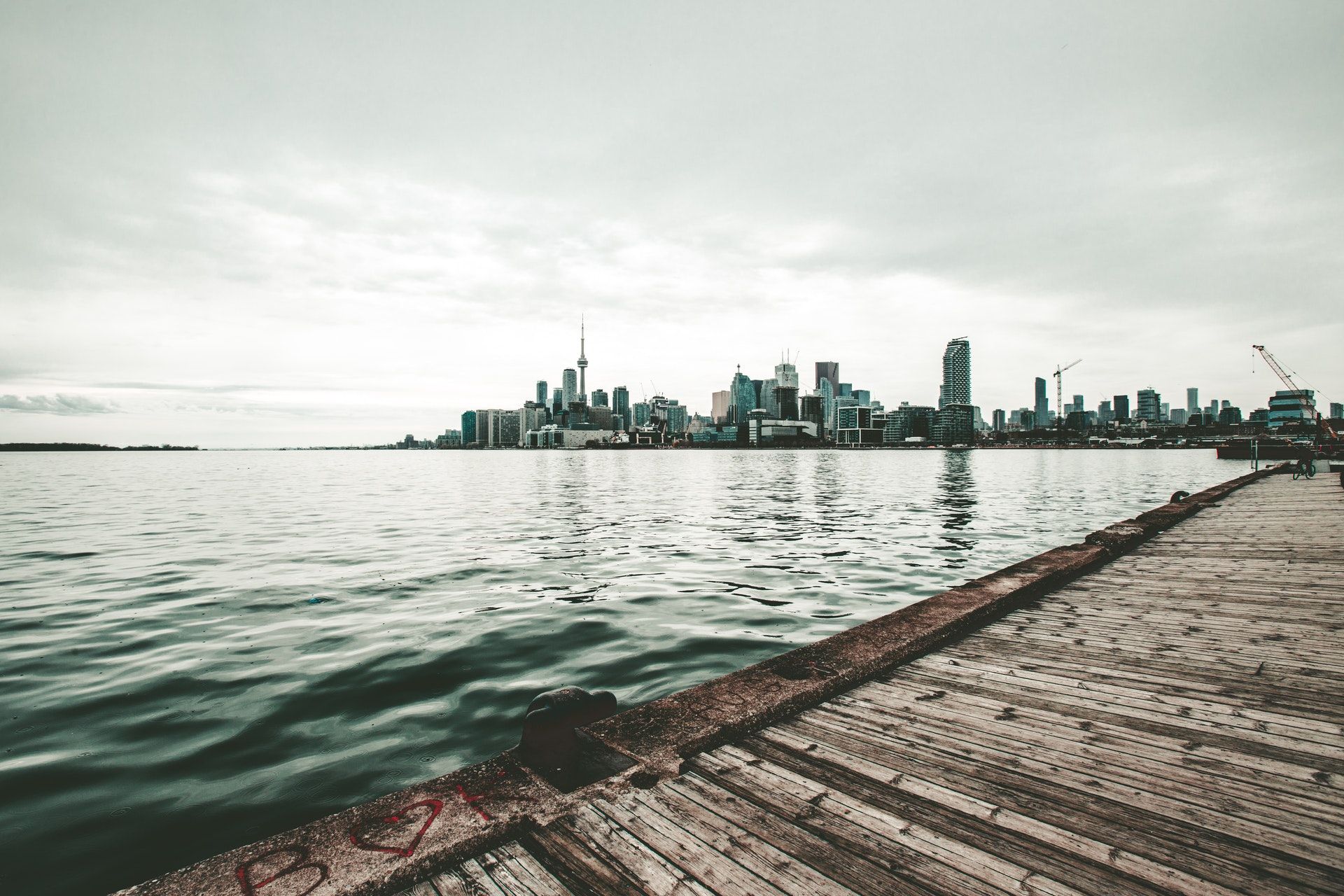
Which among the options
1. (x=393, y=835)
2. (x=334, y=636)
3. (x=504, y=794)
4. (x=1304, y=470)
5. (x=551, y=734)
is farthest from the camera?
(x=1304, y=470)

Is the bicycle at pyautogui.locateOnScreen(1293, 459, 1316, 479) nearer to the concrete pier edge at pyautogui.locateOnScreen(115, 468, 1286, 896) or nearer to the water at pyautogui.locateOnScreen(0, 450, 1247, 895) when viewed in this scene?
the water at pyautogui.locateOnScreen(0, 450, 1247, 895)

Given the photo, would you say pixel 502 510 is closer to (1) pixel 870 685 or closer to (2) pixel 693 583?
(2) pixel 693 583

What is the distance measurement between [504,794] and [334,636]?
8.03m

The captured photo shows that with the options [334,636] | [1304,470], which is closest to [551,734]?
[334,636]

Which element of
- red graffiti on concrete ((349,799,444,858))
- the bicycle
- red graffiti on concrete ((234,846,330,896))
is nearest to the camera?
red graffiti on concrete ((234,846,330,896))

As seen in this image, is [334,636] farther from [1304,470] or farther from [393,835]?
[1304,470]

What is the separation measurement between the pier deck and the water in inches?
127

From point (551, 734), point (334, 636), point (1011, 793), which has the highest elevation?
point (551, 734)

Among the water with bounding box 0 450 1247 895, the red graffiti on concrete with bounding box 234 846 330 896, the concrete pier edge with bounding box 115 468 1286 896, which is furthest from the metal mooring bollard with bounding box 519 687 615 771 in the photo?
the water with bounding box 0 450 1247 895

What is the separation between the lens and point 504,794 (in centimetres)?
392

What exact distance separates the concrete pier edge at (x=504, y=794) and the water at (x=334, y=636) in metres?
2.19

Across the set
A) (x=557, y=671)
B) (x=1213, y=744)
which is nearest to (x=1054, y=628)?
(x=1213, y=744)

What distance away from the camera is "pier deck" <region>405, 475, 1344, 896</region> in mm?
3213

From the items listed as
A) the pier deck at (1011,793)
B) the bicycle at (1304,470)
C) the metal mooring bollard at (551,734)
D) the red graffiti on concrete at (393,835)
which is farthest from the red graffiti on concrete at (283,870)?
the bicycle at (1304,470)
